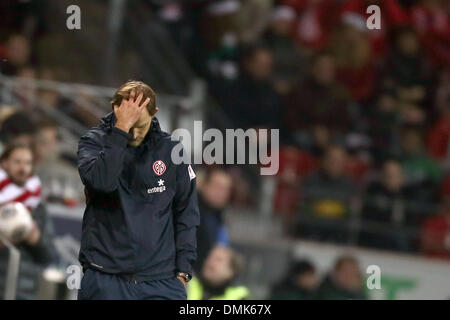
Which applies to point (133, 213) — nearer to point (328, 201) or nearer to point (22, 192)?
point (22, 192)

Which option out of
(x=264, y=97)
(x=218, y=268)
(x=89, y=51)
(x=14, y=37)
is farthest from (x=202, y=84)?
(x=218, y=268)

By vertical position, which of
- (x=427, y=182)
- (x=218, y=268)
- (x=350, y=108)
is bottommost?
(x=218, y=268)

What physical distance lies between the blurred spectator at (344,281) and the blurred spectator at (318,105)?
1812 millimetres

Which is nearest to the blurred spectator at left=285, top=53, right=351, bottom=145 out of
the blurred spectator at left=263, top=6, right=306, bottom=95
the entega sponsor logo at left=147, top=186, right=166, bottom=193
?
the blurred spectator at left=263, top=6, right=306, bottom=95

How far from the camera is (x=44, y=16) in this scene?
27.6 ft

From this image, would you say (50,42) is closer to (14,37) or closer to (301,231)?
(14,37)

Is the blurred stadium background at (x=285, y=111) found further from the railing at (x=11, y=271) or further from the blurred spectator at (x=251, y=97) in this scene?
the railing at (x=11, y=271)

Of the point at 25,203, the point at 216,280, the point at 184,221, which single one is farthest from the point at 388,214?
the point at 184,221

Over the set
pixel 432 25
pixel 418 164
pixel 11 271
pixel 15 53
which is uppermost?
pixel 432 25

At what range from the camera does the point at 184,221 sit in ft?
14.8

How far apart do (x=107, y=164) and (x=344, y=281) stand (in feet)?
14.6

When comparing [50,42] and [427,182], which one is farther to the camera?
[427,182]

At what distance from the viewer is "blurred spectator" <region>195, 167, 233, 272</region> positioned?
762 centimetres
